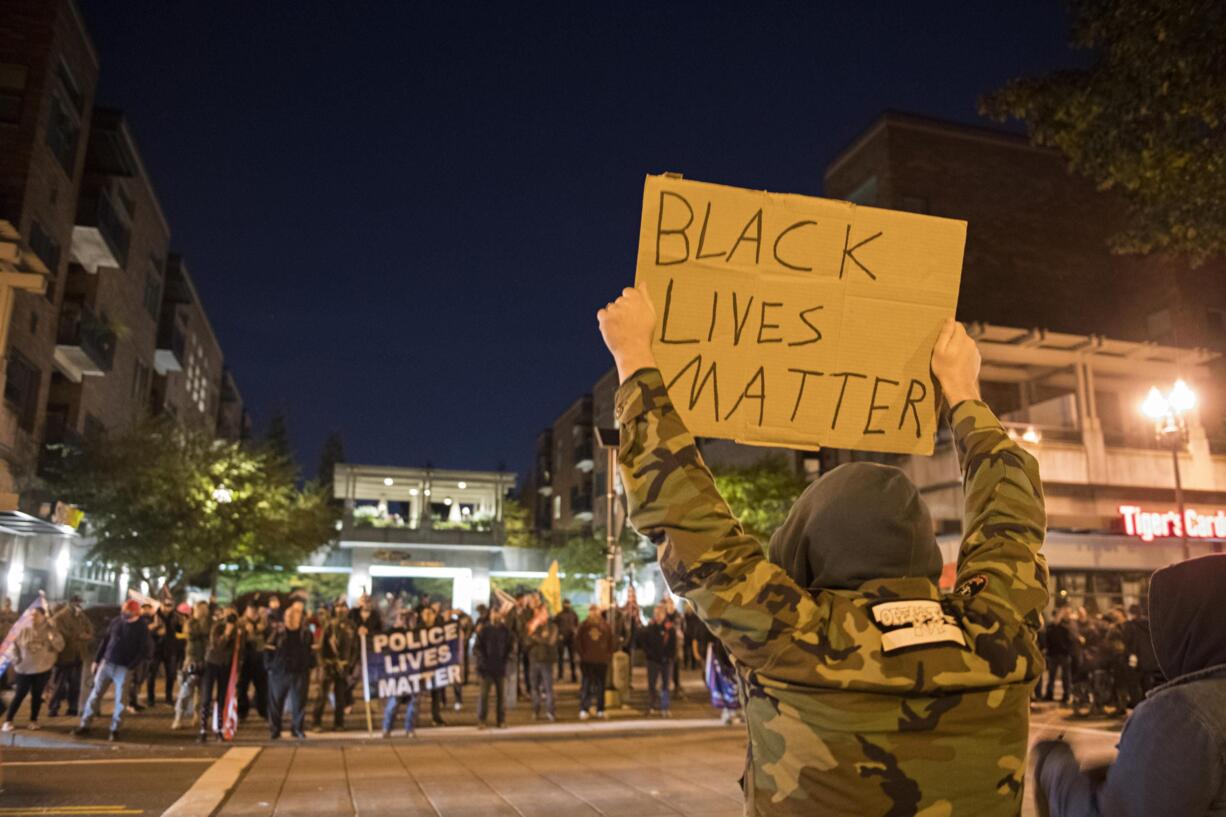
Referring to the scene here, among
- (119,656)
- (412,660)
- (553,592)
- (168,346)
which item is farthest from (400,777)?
(168,346)

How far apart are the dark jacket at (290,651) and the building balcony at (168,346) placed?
109 ft

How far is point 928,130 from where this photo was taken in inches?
1389

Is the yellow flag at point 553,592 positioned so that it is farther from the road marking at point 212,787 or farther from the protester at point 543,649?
the road marking at point 212,787

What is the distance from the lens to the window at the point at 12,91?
27.6 m

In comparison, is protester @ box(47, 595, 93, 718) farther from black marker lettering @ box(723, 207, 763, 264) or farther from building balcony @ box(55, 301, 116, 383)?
black marker lettering @ box(723, 207, 763, 264)

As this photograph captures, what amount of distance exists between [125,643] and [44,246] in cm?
1929

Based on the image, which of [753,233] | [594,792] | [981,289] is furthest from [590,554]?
[753,233]

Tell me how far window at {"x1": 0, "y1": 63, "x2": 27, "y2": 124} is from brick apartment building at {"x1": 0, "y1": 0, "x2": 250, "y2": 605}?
0.03 m

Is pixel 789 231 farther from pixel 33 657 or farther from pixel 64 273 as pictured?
pixel 64 273

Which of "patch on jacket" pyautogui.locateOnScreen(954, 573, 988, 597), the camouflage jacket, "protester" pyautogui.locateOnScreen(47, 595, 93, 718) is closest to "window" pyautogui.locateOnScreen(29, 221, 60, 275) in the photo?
"protester" pyautogui.locateOnScreen(47, 595, 93, 718)

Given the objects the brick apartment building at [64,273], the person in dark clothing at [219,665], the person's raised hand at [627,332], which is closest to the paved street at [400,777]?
the person in dark clothing at [219,665]

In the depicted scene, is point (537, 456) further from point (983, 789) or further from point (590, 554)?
point (983, 789)

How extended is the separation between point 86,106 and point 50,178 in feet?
14.1

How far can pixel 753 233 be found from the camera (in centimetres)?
260
